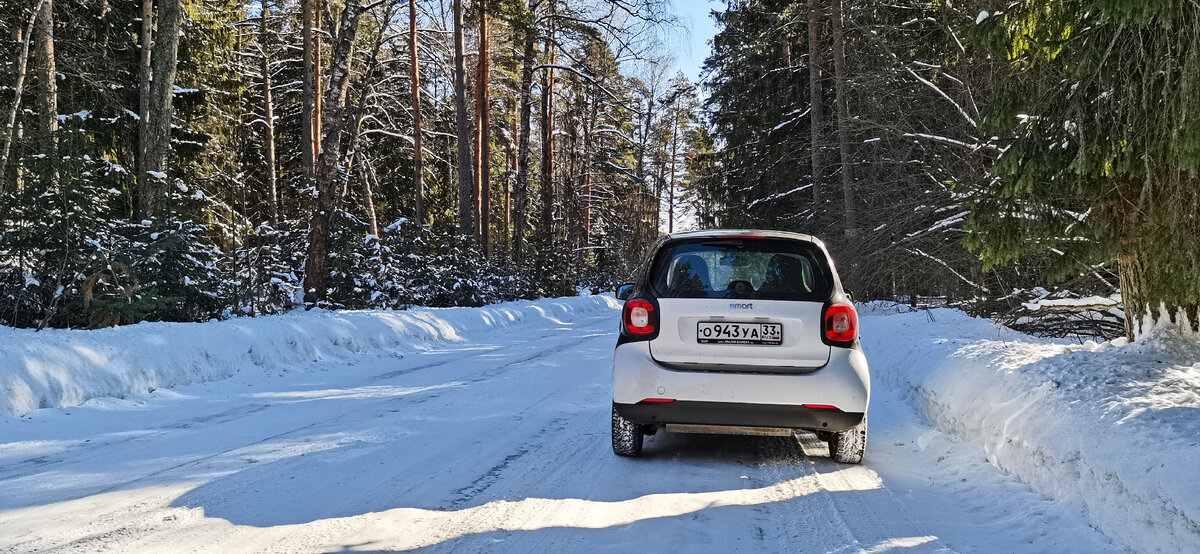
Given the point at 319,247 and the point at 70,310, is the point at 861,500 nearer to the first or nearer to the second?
the point at 70,310

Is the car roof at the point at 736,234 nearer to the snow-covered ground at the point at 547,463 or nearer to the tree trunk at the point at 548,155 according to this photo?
the snow-covered ground at the point at 547,463

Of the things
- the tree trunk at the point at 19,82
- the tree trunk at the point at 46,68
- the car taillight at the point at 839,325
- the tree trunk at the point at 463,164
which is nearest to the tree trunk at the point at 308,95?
the tree trunk at the point at 463,164

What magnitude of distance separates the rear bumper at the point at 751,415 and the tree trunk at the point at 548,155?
2461 centimetres

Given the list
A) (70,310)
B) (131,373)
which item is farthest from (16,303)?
(131,373)

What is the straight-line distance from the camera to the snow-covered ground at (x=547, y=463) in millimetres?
3609

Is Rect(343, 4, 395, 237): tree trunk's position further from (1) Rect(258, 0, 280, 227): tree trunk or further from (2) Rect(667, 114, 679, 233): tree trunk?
(2) Rect(667, 114, 679, 233): tree trunk

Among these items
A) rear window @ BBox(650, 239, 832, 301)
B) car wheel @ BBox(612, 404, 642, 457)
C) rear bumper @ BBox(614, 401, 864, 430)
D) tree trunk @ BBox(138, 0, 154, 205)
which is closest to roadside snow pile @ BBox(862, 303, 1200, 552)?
rear bumper @ BBox(614, 401, 864, 430)

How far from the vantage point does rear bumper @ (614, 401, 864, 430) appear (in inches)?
193

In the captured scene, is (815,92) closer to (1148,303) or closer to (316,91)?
(1148,303)

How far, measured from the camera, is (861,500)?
14.5 ft

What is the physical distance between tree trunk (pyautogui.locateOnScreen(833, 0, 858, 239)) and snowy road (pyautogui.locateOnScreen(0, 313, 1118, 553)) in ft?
29.8

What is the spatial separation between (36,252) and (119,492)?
24.0ft

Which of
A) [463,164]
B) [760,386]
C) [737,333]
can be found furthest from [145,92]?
[760,386]

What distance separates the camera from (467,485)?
4496 millimetres
